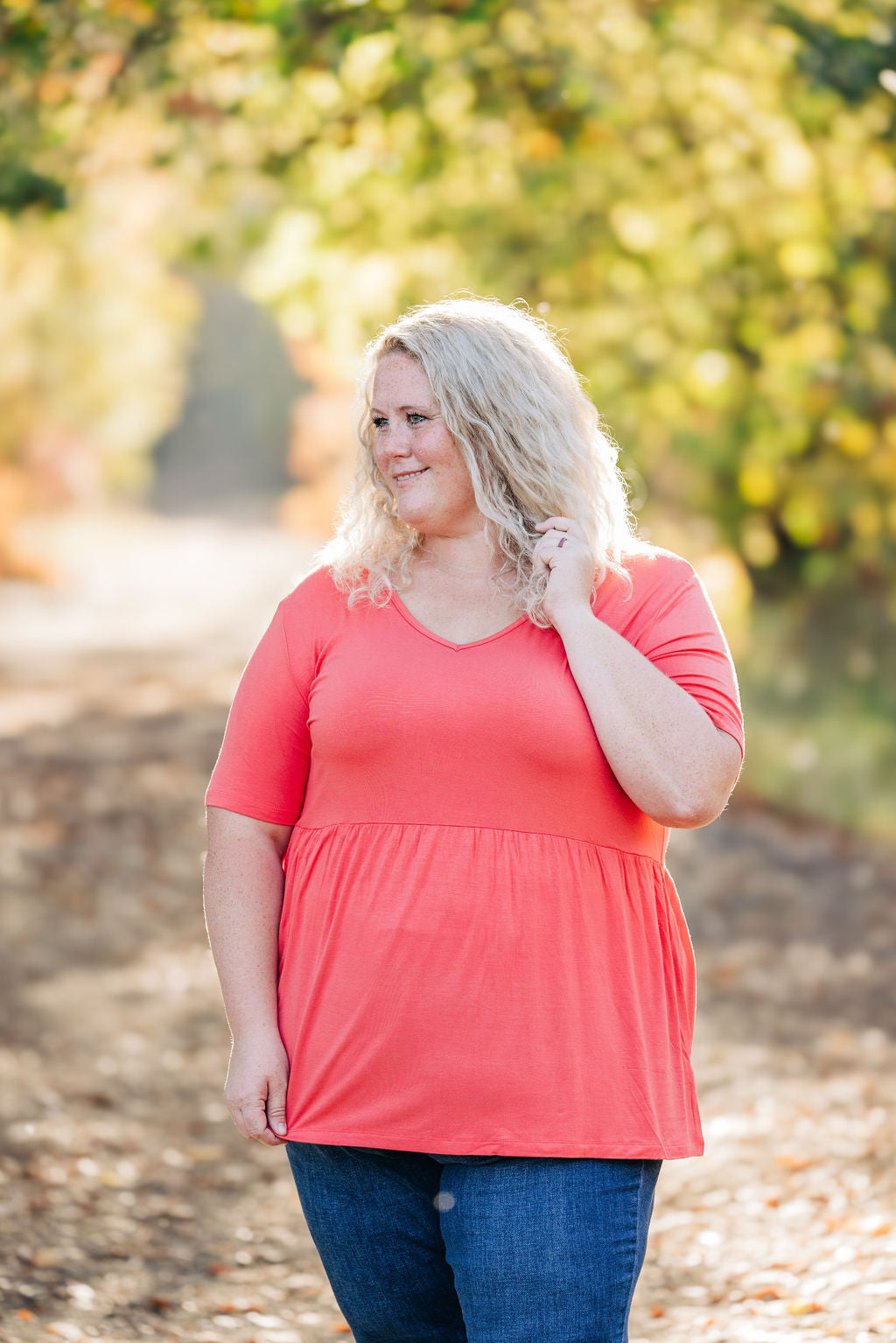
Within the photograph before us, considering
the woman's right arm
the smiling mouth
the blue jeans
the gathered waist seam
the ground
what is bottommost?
the ground

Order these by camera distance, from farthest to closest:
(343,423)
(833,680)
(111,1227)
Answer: (343,423) < (833,680) < (111,1227)

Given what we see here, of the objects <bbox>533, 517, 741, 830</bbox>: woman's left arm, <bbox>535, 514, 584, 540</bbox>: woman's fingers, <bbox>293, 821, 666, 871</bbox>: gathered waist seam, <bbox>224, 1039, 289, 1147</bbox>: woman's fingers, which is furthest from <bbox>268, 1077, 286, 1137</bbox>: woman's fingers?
<bbox>535, 514, 584, 540</bbox>: woman's fingers

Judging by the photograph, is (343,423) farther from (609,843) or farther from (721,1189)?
(609,843)

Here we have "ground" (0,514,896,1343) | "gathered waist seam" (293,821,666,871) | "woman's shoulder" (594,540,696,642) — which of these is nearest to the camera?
"gathered waist seam" (293,821,666,871)

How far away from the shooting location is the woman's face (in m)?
2.42

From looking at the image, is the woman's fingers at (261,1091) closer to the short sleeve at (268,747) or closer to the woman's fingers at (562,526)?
the short sleeve at (268,747)

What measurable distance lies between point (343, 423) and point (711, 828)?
1935 cm

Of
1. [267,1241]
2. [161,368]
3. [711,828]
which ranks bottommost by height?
[267,1241]

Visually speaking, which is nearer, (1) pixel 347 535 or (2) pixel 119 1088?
(1) pixel 347 535

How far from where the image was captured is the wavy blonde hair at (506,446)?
2395 millimetres

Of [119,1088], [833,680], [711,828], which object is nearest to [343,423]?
[833,680]

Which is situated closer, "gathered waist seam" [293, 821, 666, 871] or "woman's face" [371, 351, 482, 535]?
"gathered waist seam" [293, 821, 666, 871]

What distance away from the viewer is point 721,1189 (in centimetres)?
486

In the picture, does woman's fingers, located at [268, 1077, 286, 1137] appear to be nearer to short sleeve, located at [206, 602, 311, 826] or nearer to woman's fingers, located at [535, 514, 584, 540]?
short sleeve, located at [206, 602, 311, 826]
